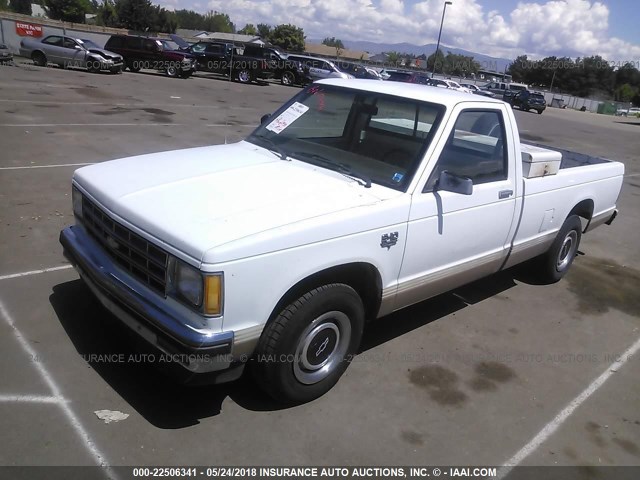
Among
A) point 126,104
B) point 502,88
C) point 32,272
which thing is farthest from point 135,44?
point 502,88

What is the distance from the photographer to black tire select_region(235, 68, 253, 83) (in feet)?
96.9

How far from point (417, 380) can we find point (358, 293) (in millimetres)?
810

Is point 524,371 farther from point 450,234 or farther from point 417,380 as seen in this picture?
point 450,234

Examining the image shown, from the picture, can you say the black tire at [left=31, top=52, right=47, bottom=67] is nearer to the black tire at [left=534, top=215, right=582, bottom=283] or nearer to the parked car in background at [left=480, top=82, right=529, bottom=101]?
the black tire at [left=534, top=215, right=582, bottom=283]

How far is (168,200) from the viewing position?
3072mm

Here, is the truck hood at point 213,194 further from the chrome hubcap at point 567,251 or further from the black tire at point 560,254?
the chrome hubcap at point 567,251

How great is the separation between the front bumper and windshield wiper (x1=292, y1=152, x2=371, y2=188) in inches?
55.9

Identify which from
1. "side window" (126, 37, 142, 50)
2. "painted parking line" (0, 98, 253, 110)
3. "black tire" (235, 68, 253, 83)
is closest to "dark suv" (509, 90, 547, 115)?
"black tire" (235, 68, 253, 83)

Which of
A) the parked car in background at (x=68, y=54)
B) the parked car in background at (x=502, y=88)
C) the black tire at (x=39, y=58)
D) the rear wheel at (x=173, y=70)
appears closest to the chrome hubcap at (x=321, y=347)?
the parked car in background at (x=68, y=54)

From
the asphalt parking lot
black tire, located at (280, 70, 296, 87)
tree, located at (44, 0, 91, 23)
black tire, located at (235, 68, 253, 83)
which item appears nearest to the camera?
the asphalt parking lot

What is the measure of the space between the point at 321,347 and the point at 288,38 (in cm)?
9604

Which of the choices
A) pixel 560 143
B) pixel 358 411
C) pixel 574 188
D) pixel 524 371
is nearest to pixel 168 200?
pixel 358 411

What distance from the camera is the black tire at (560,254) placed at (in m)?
5.44

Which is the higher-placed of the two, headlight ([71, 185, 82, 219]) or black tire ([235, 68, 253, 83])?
black tire ([235, 68, 253, 83])
